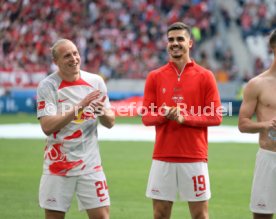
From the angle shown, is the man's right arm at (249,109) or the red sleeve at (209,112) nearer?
the man's right arm at (249,109)

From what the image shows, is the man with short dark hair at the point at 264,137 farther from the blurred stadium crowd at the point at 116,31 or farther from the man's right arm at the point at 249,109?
the blurred stadium crowd at the point at 116,31

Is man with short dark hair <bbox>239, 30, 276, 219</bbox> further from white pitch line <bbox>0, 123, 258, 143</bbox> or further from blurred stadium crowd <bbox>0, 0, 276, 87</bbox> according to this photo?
blurred stadium crowd <bbox>0, 0, 276, 87</bbox>

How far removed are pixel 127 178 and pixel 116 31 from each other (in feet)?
71.3

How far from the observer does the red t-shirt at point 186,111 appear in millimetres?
7844

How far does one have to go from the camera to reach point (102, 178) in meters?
7.60

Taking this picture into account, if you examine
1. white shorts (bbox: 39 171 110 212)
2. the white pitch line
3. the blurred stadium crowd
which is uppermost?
the blurred stadium crowd

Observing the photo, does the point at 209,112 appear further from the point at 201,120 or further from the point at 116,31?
the point at 116,31

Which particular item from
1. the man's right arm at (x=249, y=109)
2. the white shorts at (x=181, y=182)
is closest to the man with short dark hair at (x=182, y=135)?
the white shorts at (x=181, y=182)

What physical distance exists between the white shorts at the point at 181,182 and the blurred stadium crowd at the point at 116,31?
70.6ft

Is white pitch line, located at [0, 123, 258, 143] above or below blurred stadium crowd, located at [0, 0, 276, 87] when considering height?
below

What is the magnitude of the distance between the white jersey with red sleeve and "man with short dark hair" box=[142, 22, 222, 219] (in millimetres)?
641

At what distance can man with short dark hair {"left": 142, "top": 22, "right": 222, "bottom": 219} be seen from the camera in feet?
25.7

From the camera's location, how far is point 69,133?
7.53 meters

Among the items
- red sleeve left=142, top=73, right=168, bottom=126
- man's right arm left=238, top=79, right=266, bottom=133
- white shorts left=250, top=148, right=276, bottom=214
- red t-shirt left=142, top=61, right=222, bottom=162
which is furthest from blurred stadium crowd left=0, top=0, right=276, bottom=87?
white shorts left=250, top=148, right=276, bottom=214
